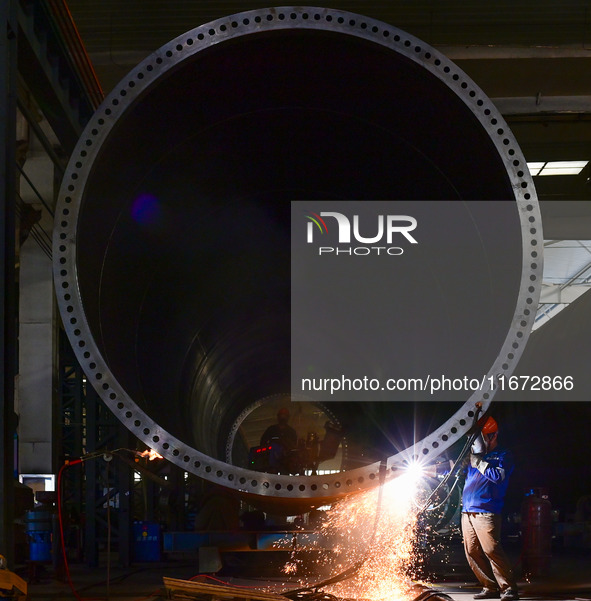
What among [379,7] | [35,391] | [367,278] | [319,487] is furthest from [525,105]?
[35,391]

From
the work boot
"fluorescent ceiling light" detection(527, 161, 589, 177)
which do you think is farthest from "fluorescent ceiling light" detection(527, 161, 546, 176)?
the work boot

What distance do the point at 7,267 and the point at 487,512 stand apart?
13.0 feet

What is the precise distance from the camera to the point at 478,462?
6.34m

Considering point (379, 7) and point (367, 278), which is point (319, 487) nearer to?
point (367, 278)

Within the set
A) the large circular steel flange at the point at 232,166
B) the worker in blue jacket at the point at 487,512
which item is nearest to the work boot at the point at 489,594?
the worker in blue jacket at the point at 487,512

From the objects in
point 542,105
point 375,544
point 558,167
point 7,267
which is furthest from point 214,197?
point 558,167

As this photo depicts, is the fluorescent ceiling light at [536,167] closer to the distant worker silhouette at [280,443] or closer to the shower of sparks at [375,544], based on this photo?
the shower of sparks at [375,544]

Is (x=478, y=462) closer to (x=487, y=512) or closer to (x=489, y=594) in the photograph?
(x=487, y=512)

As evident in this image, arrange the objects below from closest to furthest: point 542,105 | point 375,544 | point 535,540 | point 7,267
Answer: point 7,267 → point 375,544 → point 542,105 → point 535,540

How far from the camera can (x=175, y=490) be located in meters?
11.9

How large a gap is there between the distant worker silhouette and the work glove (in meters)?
1.32

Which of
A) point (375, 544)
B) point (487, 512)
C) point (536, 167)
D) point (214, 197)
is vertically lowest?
point (375, 544)

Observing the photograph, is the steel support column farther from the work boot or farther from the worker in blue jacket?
the work boot

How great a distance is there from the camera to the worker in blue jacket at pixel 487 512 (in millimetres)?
6270
